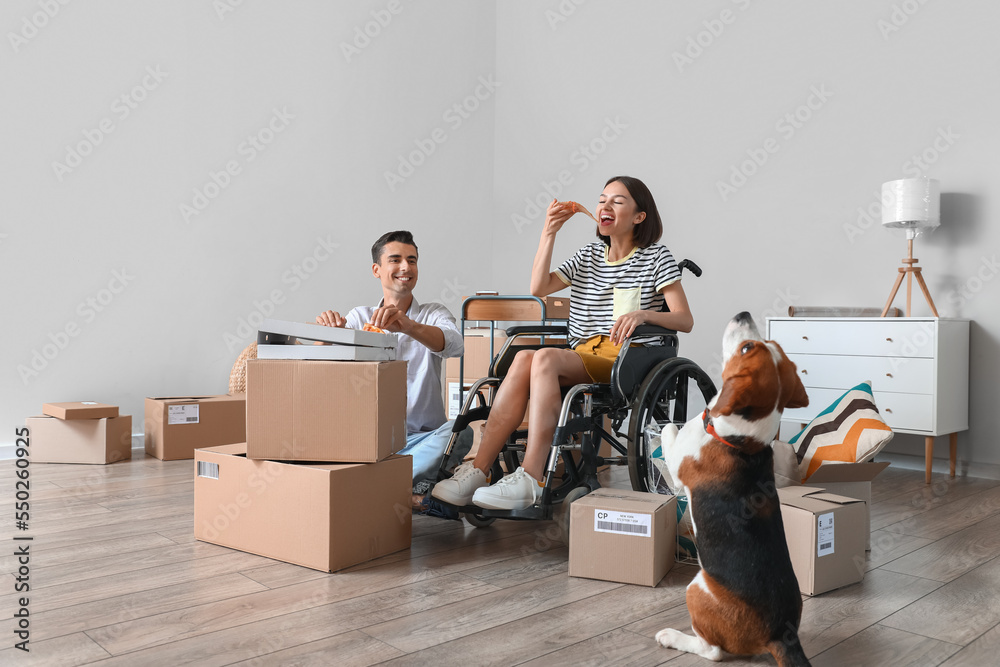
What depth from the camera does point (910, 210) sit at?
2982 mm

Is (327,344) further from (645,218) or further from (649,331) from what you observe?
(645,218)

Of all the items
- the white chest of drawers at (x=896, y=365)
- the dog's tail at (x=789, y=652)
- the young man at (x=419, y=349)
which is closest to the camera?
the dog's tail at (x=789, y=652)

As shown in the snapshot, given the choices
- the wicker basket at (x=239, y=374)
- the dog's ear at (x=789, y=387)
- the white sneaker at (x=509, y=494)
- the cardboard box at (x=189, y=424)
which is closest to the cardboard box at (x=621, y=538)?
the white sneaker at (x=509, y=494)

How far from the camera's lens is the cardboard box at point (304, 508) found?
168 cm

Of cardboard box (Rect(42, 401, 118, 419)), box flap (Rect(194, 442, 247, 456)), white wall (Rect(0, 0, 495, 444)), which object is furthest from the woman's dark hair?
white wall (Rect(0, 0, 495, 444))

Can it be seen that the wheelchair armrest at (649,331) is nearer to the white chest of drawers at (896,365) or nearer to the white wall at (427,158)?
the white chest of drawers at (896,365)

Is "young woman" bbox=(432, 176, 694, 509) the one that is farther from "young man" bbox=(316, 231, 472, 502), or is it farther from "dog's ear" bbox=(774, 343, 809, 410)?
"dog's ear" bbox=(774, 343, 809, 410)

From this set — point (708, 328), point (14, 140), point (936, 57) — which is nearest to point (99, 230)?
point (14, 140)

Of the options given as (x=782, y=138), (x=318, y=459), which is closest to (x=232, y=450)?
(x=318, y=459)

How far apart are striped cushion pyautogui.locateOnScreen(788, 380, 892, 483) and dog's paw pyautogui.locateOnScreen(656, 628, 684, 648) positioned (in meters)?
0.85

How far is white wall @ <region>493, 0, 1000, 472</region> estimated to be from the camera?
3094mm

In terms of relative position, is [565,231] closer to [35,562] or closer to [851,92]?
[851,92]

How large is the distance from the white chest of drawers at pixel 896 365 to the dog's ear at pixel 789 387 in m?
1.92

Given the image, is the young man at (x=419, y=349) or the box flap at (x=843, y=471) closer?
the box flap at (x=843, y=471)
